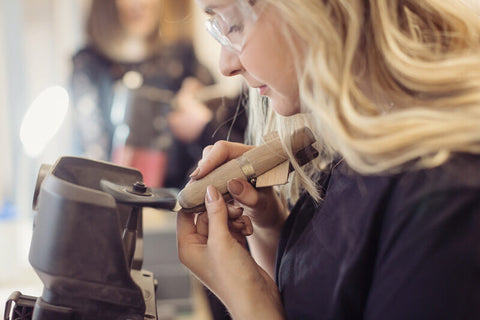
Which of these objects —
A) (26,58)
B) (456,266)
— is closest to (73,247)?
(456,266)

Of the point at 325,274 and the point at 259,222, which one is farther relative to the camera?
the point at 259,222

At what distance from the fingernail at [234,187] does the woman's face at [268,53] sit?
14 centimetres

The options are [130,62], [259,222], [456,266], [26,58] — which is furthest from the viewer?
[26,58]

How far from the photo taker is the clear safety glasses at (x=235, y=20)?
0.63m

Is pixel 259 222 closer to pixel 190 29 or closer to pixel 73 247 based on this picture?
pixel 73 247

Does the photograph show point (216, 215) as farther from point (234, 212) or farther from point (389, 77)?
point (389, 77)

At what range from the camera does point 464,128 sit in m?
0.52

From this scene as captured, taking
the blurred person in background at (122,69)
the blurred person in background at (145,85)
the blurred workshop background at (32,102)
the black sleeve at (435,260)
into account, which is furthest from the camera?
the blurred workshop background at (32,102)

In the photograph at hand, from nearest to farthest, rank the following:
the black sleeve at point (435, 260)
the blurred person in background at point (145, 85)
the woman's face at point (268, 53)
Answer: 1. the black sleeve at point (435, 260)
2. the woman's face at point (268, 53)
3. the blurred person in background at point (145, 85)

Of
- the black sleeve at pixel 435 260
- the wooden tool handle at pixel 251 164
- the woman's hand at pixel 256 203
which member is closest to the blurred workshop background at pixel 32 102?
the woman's hand at pixel 256 203

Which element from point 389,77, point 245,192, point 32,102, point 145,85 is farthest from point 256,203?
point 32,102

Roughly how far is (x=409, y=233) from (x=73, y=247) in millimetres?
364

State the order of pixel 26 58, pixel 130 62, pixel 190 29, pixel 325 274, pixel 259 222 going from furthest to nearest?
pixel 190 29, pixel 26 58, pixel 130 62, pixel 259 222, pixel 325 274

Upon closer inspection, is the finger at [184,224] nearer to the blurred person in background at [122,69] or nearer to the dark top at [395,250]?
the dark top at [395,250]
